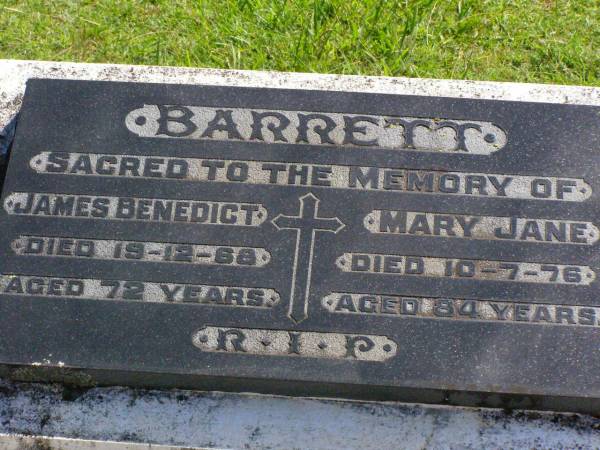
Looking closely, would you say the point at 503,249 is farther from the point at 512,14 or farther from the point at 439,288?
the point at 512,14

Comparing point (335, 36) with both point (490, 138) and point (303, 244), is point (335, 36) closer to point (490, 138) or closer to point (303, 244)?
point (490, 138)

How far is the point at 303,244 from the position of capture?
9.08ft

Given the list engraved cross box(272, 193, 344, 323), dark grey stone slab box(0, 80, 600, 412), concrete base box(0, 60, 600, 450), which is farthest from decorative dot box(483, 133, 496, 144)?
concrete base box(0, 60, 600, 450)

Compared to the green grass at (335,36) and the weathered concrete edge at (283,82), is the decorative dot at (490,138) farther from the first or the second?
the green grass at (335,36)

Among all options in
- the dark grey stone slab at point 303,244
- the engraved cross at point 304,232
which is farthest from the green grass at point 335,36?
the engraved cross at point 304,232

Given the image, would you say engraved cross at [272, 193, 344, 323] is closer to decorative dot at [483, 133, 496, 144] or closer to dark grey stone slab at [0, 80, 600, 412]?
dark grey stone slab at [0, 80, 600, 412]

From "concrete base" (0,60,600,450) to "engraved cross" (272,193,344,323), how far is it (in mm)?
333

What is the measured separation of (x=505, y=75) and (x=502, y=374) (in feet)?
5.81

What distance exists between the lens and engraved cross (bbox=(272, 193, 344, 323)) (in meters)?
2.70

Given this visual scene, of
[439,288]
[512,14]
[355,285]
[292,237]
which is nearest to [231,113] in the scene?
[292,237]

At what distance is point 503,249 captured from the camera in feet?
8.95

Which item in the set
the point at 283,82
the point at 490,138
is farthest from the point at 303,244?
the point at 283,82

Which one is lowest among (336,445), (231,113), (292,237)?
(336,445)

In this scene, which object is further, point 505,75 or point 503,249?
point 505,75
